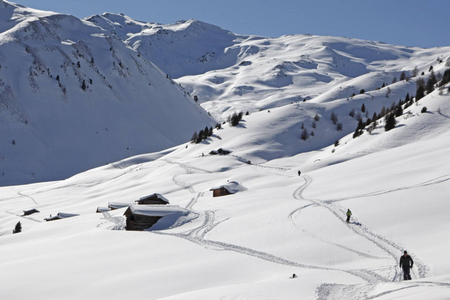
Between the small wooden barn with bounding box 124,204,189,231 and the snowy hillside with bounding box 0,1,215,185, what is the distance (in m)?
71.5

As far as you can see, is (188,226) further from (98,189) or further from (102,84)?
(102,84)

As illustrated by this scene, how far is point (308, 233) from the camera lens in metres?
27.0

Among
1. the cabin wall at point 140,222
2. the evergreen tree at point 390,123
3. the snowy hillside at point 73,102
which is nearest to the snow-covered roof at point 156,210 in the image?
the cabin wall at point 140,222

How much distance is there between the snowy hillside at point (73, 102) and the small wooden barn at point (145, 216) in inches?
2814

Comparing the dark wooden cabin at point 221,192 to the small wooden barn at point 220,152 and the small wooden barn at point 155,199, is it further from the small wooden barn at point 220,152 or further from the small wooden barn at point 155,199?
the small wooden barn at point 220,152

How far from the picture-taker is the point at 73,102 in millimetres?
125000

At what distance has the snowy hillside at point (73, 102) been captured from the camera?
352ft

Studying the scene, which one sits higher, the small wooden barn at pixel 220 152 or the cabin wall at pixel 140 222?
the small wooden barn at pixel 220 152

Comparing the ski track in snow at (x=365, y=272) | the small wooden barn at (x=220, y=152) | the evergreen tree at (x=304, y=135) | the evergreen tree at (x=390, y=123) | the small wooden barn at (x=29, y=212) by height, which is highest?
the evergreen tree at (x=304, y=135)

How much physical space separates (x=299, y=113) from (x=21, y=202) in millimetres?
64104

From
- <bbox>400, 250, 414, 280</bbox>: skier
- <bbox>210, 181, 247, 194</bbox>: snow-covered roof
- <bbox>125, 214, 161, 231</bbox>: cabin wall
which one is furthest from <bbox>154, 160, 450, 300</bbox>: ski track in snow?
<bbox>210, 181, 247, 194</bbox>: snow-covered roof

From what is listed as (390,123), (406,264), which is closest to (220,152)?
(390,123)

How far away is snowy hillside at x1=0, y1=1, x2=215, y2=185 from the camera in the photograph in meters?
107

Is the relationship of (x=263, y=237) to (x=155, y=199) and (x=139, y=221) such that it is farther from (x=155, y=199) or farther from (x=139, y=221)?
(x=155, y=199)
